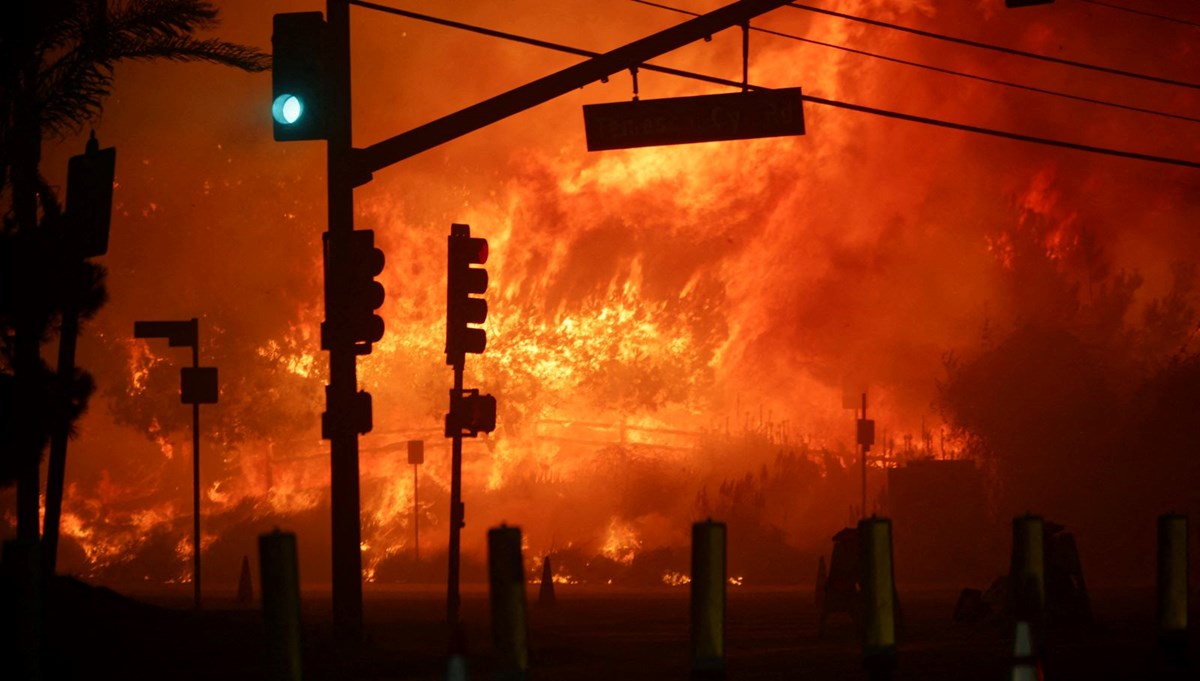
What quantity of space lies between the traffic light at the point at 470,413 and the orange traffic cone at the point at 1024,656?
516 inches

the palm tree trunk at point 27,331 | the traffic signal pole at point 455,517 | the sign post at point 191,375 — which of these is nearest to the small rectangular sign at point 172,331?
the sign post at point 191,375

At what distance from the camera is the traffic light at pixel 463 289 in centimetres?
2186


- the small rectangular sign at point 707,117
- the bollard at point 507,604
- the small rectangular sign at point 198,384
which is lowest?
the bollard at point 507,604

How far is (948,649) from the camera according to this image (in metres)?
16.5

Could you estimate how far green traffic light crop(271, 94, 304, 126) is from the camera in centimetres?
1666

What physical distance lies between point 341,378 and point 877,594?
7720 mm

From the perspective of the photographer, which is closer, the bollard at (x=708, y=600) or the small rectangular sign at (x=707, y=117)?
the bollard at (x=708, y=600)

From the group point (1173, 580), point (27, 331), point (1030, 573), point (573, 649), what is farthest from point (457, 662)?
point (27, 331)

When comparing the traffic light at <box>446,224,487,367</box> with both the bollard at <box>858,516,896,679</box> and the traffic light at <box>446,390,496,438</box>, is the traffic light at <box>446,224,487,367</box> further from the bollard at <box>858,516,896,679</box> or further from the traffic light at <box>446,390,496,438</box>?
the bollard at <box>858,516,896,679</box>

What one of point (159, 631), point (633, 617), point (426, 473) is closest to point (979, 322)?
point (426, 473)

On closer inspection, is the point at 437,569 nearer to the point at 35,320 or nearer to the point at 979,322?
the point at 979,322

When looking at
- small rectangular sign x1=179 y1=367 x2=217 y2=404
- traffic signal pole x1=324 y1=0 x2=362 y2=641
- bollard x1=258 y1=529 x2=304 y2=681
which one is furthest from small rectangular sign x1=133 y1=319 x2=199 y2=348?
bollard x1=258 y1=529 x2=304 y2=681

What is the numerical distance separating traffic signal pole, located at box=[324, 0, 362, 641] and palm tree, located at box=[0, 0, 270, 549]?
256 cm

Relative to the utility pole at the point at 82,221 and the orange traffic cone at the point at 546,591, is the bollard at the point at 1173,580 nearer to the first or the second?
the utility pole at the point at 82,221
